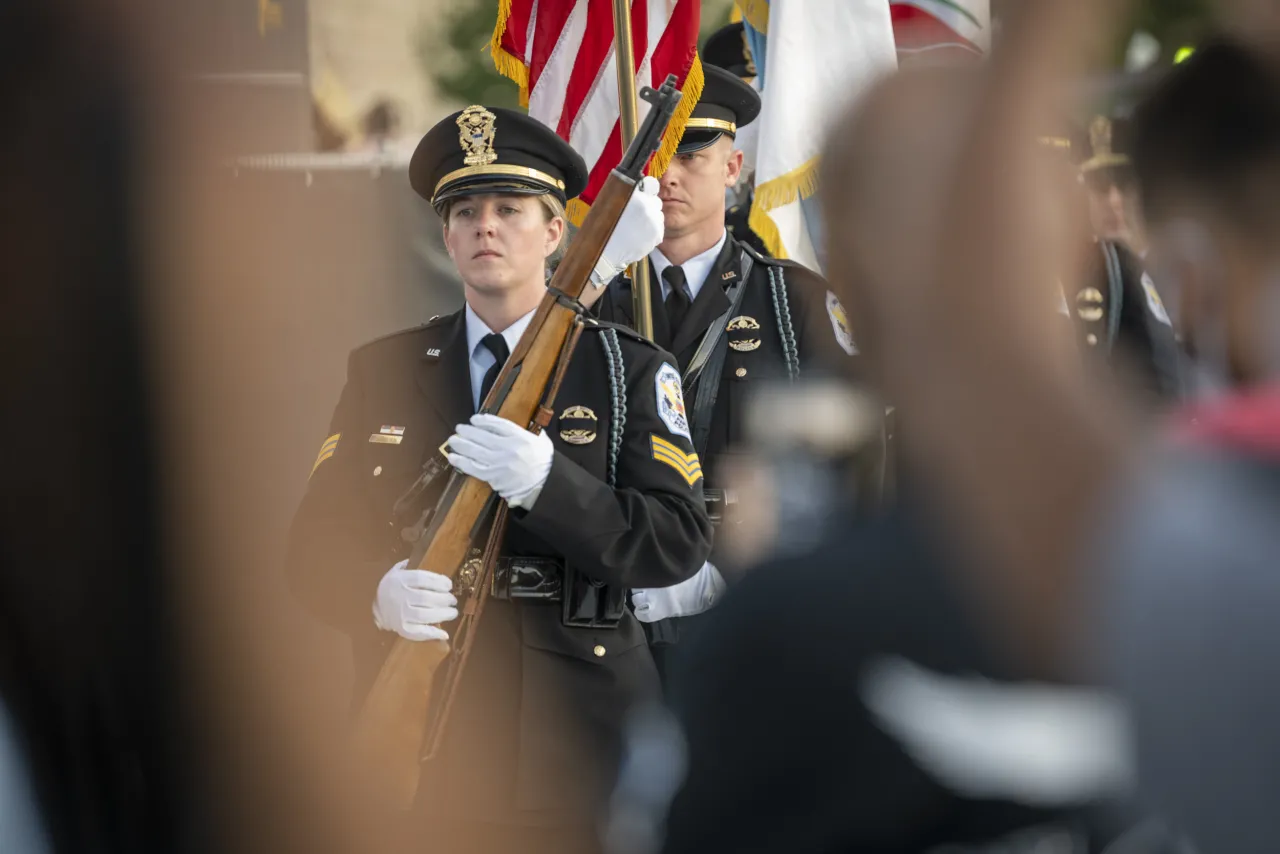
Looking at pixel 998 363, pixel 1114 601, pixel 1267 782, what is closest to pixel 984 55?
pixel 998 363

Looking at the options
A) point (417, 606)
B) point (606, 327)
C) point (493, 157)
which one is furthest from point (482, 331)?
point (417, 606)

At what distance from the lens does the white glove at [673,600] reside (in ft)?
12.1

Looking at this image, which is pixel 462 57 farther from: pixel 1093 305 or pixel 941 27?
pixel 941 27

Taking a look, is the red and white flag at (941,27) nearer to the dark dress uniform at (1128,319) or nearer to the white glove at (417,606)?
the dark dress uniform at (1128,319)

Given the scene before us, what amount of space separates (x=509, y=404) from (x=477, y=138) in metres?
0.64

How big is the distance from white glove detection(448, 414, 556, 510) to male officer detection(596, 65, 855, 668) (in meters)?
1.12

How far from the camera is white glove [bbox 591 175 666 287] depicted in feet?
11.4

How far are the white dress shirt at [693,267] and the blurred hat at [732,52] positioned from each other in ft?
5.15

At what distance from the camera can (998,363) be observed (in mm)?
906

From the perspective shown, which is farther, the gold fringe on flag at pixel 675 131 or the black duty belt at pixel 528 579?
the gold fringe on flag at pixel 675 131

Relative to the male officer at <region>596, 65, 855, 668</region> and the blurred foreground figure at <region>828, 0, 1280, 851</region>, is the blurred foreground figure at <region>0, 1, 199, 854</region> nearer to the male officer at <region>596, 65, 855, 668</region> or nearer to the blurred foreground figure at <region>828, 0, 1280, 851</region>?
the blurred foreground figure at <region>828, 0, 1280, 851</region>

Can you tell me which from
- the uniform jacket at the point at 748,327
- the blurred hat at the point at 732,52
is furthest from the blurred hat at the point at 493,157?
the blurred hat at the point at 732,52

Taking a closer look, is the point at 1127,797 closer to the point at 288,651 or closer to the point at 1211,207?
the point at 288,651

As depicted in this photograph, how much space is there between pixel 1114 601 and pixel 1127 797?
0.68 feet
